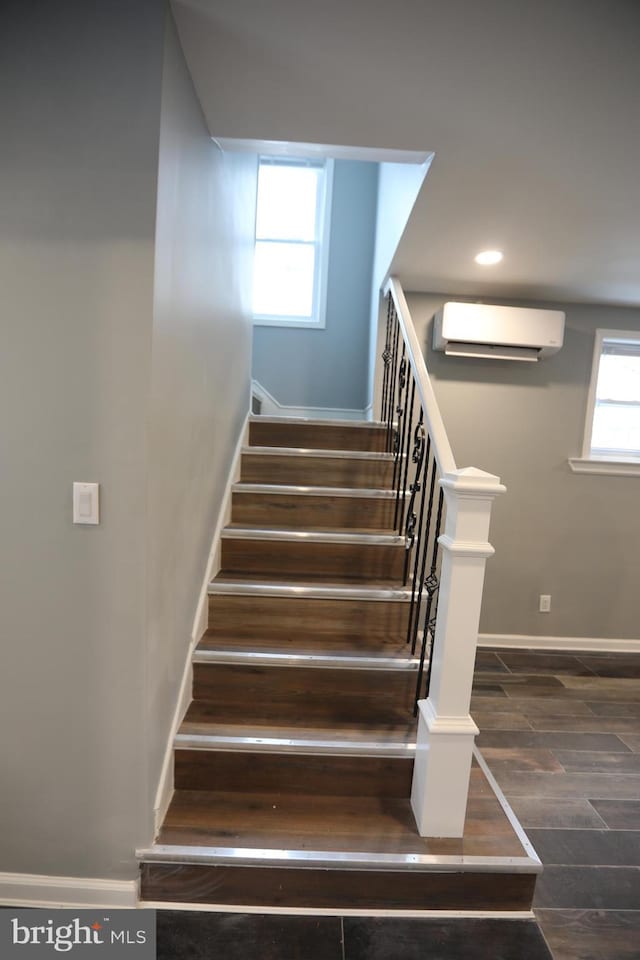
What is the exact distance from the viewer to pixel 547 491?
351cm

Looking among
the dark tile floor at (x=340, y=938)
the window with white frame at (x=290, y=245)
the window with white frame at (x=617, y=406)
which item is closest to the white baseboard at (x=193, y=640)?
the dark tile floor at (x=340, y=938)

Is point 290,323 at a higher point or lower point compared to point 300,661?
higher

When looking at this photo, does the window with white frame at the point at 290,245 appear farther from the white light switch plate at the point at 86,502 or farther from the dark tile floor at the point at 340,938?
the dark tile floor at the point at 340,938

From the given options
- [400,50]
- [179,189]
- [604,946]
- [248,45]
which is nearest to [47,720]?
[179,189]

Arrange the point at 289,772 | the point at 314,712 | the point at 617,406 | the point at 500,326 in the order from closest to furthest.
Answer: the point at 289,772 < the point at 314,712 < the point at 500,326 < the point at 617,406

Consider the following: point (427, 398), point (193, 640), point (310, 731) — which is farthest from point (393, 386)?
point (310, 731)

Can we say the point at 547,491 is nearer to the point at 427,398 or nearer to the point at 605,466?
the point at 605,466

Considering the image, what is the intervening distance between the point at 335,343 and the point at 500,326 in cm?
164

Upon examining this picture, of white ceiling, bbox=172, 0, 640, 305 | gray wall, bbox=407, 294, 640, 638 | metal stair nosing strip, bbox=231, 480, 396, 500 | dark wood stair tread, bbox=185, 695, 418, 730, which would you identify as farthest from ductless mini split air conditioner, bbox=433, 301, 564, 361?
dark wood stair tread, bbox=185, 695, 418, 730

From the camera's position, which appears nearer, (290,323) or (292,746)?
(292,746)

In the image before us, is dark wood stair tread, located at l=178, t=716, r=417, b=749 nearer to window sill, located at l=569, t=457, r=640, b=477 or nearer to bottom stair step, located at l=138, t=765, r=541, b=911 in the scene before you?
bottom stair step, located at l=138, t=765, r=541, b=911

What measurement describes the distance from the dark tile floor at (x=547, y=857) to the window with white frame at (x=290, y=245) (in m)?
3.31

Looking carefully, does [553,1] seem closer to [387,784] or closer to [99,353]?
[99,353]

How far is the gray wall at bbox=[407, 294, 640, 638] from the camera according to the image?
3426 millimetres
